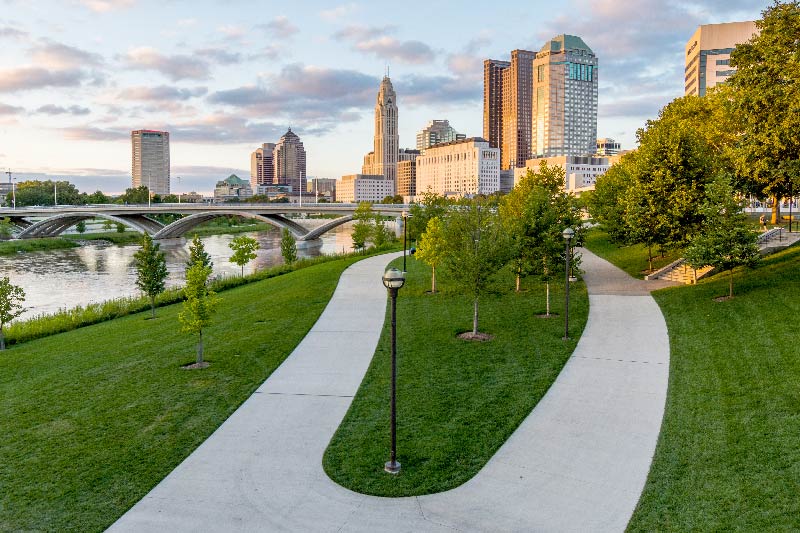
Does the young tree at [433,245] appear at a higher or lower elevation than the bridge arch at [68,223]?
lower

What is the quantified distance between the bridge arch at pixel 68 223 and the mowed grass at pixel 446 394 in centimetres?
6940

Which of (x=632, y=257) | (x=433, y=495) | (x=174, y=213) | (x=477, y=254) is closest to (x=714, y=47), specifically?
(x=632, y=257)

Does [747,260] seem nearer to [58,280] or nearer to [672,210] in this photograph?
[672,210]

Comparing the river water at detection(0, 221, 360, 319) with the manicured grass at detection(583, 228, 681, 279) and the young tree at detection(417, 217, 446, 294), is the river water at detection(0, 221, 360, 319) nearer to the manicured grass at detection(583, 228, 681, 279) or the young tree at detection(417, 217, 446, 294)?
the young tree at detection(417, 217, 446, 294)

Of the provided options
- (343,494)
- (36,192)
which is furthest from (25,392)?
(36,192)

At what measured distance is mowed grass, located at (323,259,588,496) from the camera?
9.14 m

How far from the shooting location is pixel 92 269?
49719mm

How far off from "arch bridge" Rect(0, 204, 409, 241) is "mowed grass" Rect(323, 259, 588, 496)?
169 ft

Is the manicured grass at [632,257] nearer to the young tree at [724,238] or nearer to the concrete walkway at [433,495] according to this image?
the young tree at [724,238]

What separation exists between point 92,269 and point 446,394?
46.3 meters

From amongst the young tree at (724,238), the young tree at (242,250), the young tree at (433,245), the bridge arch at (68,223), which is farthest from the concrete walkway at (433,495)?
the bridge arch at (68,223)

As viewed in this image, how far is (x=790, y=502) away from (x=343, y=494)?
19.9 feet

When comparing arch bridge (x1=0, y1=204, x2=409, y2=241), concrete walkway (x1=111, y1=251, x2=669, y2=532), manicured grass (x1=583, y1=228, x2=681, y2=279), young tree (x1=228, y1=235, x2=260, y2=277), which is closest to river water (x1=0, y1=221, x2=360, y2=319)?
arch bridge (x1=0, y1=204, x2=409, y2=241)

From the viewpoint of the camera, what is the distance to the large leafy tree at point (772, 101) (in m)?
19.1
